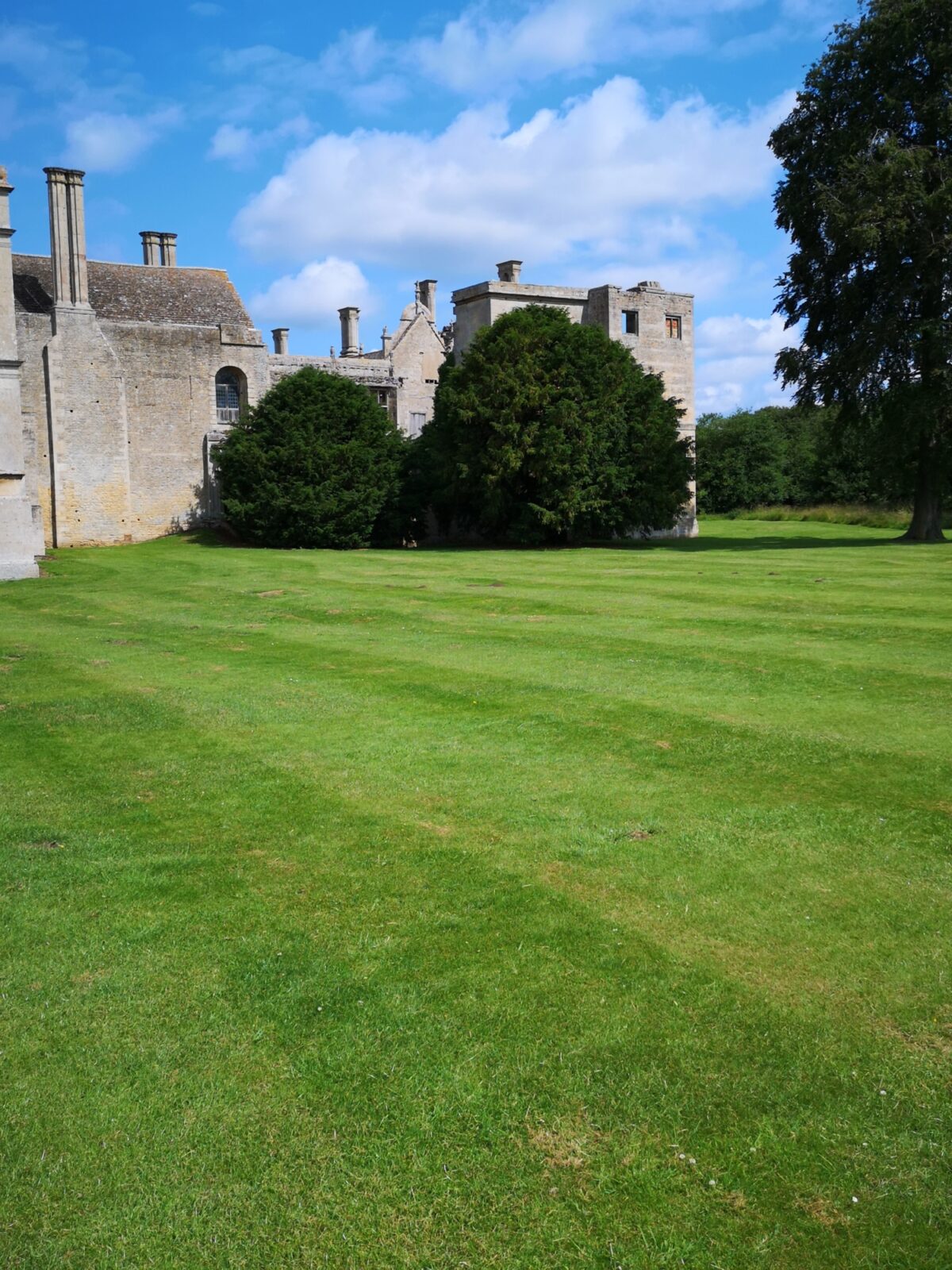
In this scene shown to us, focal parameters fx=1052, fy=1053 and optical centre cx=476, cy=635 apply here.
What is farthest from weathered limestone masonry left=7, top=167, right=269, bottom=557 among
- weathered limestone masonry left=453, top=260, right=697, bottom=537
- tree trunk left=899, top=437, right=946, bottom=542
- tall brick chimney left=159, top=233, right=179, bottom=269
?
tree trunk left=899, top=437, right=946, bottom=542

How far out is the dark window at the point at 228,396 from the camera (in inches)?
1706

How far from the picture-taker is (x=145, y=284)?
43781 mm

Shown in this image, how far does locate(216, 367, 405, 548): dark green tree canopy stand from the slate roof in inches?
341

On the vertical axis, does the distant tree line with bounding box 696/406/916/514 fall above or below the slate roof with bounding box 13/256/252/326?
below

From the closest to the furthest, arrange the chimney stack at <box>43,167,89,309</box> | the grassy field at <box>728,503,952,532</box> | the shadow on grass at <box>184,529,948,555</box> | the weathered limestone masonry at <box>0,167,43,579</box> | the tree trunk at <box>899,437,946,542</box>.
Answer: the weathered limestone masonry at <box>0,167,43,579</box>
the shadow on grass at <box>184,529,948,555</box>
the tree trunk at <box>899,437,946,542</box>
the chimney stack at <box>43,167,89,309</box>
the grassy field at <box>728,503,952,532</box>

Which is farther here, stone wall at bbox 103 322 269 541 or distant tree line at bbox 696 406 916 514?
distant tree line at bbox 696 406 916 514

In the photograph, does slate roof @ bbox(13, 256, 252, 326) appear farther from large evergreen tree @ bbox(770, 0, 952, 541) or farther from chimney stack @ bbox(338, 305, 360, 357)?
large evergreen tree @ bbox(770, 0, 952, 541)

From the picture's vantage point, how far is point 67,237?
38.3m

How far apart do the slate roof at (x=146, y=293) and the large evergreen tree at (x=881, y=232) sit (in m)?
22.8

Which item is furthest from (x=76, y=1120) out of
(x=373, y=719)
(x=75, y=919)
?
(x=373, y=719)

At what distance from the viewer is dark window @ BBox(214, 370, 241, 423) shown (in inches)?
1706

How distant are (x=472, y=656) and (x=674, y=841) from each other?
622cm

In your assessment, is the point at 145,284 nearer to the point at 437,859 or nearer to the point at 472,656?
the point at 472,656

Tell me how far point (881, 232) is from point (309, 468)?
19049mm
